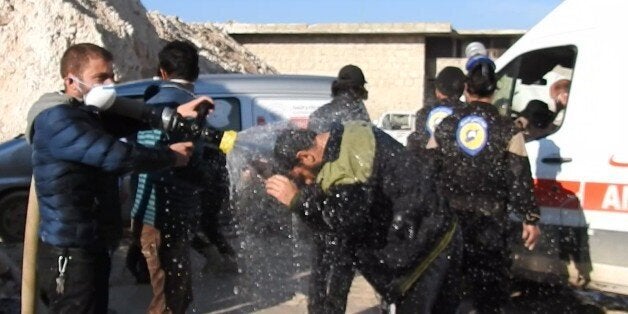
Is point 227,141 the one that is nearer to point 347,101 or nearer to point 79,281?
point 79,281

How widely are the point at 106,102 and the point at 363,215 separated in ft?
3.93

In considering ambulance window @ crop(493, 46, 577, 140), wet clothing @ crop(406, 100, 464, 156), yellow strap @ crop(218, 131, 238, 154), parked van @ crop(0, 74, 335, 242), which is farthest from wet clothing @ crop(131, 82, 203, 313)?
parked van @ crop(0, 74, 335, 242)

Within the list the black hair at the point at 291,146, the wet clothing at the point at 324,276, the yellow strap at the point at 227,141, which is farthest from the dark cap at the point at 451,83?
the yellow strap at the point at 227,141

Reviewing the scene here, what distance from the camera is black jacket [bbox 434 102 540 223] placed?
501 cm

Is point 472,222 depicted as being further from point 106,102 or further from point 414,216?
point 106,102

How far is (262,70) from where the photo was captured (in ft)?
73.5

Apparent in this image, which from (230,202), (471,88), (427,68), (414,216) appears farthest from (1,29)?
(427,68)

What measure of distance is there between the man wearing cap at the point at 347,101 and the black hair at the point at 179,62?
3.23 feet

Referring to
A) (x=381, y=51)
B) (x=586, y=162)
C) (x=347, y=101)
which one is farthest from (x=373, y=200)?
(x=381, y=51)

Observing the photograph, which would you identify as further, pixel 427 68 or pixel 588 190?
pixel 427 68

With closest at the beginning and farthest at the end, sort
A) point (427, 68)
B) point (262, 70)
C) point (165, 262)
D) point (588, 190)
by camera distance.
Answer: point (165, 262)
point (588, 190)
point (262, 70)
point (427, 68)

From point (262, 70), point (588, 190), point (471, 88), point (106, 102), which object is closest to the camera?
point (106, 102)

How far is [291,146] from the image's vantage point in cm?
398

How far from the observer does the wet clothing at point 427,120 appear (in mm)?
5484
